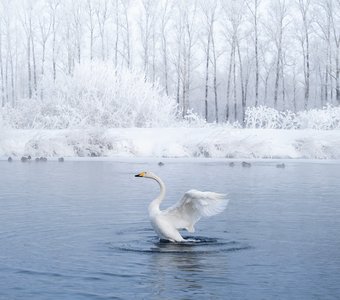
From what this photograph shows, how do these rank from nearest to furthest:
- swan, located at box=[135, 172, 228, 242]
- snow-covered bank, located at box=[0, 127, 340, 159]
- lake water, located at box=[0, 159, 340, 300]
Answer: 1. lake water, located at box=[0, 159, 340, 300]
2. swan, located at box=[135, 172, 228, 242]
3. snow-covered bank, located at box=[0, 127, 340, 159]

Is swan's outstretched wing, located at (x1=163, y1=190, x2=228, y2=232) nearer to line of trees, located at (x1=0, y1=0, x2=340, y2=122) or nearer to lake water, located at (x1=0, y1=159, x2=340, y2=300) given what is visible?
lake water, located at (x1=0, y1=159, x2=340, y2=300)

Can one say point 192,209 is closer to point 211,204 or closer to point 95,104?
point 211,204

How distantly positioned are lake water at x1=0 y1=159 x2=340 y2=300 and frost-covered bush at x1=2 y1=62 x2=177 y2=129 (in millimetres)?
15045

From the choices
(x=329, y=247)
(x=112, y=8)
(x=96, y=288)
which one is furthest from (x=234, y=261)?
(x=112, y=8)

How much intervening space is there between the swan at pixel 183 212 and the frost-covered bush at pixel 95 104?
22.5 meters

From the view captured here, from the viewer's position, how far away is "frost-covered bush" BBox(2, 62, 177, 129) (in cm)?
3269

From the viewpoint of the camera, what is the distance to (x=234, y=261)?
8.07 meters

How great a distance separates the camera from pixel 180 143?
28.8m

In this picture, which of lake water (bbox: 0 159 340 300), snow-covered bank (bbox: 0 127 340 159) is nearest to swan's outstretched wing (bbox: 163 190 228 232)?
lake water (bbox: 0 159 340 300)

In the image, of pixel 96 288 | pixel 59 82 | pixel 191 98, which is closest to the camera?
pixel 96 288

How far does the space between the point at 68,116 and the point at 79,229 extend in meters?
21.9

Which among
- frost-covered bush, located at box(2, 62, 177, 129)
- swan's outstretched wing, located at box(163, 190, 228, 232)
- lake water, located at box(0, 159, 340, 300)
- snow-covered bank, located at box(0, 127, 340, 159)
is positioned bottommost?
lake water, located at box(0, 159, 340, 300)

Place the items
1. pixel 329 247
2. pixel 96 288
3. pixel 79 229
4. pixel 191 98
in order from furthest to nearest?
pixel 191 98, pixel 79 229, pixel 329 247, pixel 96 288

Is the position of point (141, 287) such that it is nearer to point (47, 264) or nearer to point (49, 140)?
point (47, 264)
